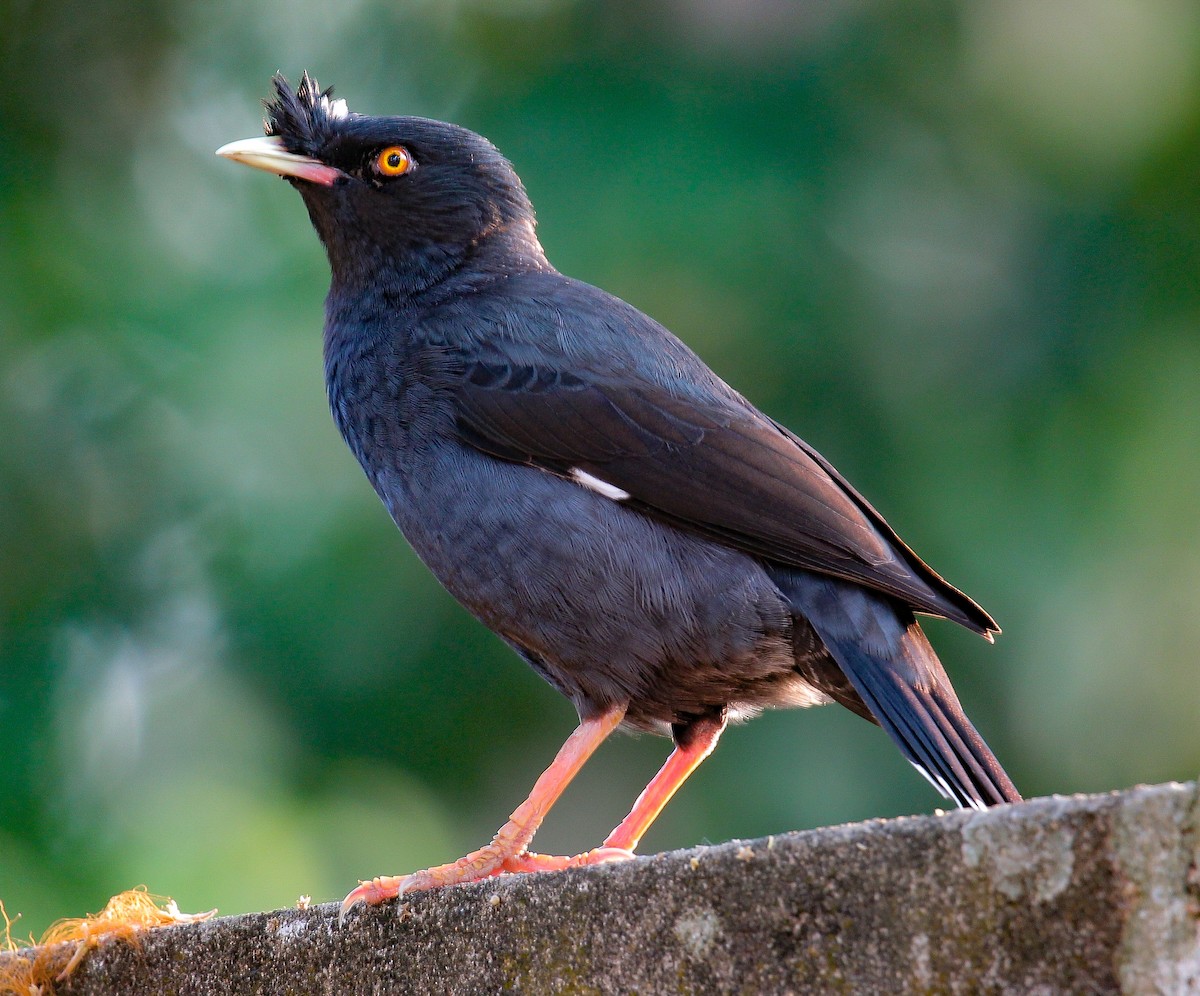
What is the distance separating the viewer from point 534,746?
6.25 meters

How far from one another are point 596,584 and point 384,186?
1415mm

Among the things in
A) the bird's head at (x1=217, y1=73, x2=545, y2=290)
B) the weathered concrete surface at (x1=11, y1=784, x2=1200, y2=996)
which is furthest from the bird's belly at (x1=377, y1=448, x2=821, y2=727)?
the weathered concrete surface at (x1=11, y1=784, x2=1200, y2=996)

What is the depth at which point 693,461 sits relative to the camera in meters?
3.14

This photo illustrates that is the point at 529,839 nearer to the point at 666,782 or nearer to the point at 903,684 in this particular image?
the point at 666,782

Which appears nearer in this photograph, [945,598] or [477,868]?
[477,868]

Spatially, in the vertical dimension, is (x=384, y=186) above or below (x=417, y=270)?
above

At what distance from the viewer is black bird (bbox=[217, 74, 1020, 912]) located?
2936 millimetres

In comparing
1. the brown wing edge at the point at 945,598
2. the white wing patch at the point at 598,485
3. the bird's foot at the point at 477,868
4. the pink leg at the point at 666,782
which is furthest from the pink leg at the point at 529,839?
the brown wing edge at the point at 945,598

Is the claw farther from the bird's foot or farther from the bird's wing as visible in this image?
the bird's wing

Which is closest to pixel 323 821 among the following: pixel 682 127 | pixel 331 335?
pixel 331 335

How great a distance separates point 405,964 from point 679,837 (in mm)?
4040

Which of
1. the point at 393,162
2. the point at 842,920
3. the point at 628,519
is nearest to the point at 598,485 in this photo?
the point at 628,519

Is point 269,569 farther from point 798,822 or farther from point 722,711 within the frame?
point 722,711

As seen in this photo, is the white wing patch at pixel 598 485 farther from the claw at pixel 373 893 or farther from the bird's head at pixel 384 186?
the claw at pixel 373 893
